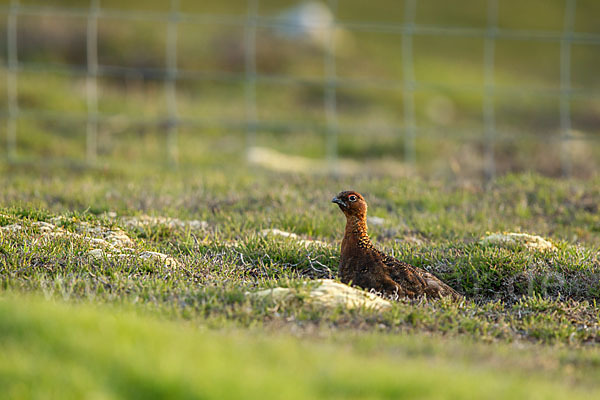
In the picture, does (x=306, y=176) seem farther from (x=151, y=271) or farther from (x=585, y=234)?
(x=151, y=271)

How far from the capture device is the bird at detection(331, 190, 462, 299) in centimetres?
527

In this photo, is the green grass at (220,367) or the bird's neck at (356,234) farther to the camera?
the bird's neck at (356,234)

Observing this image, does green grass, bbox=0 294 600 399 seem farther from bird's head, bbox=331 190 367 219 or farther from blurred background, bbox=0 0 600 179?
blurred background, bbox=0 0 600 179

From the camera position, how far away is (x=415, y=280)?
5.31 meters

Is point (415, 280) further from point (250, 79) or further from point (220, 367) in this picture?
point (250, 79)

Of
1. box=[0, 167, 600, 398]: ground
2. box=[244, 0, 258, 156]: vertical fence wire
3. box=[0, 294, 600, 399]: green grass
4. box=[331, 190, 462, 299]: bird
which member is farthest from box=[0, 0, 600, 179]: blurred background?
box=[0, 294, 600, 399]: green grass

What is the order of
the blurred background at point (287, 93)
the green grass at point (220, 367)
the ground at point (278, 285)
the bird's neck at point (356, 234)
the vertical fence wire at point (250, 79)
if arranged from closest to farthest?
the green grass at point (220, 367) → the ground at point (278, 285) → the bird's neck at point (356, 234) → the vertical fence wire at point (250, 79) → the blurred background at point (287, 93)

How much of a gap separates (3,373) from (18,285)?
204 centimetres

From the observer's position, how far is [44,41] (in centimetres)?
2069

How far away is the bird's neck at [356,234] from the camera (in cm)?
545

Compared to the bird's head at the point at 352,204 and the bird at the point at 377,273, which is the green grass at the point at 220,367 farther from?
the bird's head at the point at 352,204

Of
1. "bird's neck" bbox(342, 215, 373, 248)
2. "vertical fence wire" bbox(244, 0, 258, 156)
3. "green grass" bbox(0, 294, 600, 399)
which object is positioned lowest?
"green grass" bbox(0, 294, 600, 399)

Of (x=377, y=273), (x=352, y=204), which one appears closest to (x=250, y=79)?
(x=352, y=204)

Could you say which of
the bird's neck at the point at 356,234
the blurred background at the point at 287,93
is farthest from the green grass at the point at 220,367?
the blurred background at the point at 287,93
